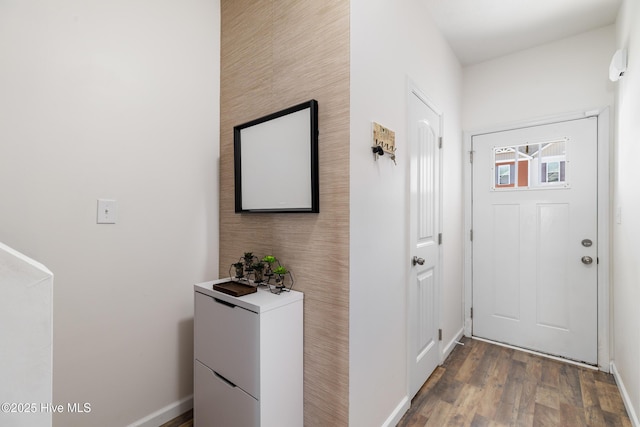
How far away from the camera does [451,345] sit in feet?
8.55

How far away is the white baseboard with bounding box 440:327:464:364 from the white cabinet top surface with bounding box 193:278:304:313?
166 cm

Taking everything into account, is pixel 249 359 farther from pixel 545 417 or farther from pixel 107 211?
pixel 545 417

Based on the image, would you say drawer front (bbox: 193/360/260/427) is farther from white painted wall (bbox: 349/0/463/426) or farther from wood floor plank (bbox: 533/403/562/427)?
wood floor plank (bbox: 533/403/562/427)

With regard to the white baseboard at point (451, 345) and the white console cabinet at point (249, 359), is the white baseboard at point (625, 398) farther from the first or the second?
the white console cabinet at point (249, 359)

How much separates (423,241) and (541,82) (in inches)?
73.7

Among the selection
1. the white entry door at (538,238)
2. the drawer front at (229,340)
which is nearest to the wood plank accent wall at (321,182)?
the drawer front at (229,340)

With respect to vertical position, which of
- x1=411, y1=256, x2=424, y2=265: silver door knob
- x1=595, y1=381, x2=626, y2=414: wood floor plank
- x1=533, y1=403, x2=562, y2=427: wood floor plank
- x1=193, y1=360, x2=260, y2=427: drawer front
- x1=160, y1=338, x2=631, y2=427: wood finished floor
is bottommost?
x1=533, y1=403, x2=562, y2=427: wood floor plank

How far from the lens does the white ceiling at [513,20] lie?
2059mm

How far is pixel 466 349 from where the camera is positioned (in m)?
2.64

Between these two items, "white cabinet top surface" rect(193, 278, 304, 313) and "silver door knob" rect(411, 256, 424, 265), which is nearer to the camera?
"white cabinet top surface" rect(193, 278, 304, 313)

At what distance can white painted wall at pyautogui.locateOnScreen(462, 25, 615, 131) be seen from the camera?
7.61ft

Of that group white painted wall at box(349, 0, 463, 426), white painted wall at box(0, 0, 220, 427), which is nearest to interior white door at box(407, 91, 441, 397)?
white painted wall at box(349, 0, 463, 426)

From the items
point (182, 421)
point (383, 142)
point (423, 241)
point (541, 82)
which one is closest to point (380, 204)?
point (383, 142)

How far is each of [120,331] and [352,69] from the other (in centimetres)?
177
